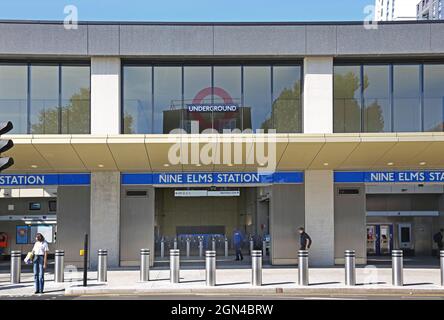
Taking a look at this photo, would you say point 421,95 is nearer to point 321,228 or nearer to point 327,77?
point 327,77

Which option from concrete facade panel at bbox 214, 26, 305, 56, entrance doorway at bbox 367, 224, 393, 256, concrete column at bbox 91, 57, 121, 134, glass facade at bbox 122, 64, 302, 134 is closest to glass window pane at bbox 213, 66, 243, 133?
glass facade at bbox 122, 64, 302, 134

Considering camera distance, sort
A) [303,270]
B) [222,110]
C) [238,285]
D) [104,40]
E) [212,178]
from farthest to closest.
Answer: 1. [212,178]
2. [222,110]
3. [104,40]
4. [238,285]
5. [303,270]

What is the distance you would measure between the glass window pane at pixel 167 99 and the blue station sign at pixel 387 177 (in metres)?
7.26

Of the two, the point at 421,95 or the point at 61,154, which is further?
the point at 421,95

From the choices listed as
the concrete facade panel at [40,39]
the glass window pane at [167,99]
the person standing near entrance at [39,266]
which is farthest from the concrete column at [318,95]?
the person standing near entrance at [39,266]

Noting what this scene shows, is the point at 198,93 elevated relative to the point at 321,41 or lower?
lower

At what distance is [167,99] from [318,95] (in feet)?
20.1

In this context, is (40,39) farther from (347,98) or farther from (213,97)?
(347,98)

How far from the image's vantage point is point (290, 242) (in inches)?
929

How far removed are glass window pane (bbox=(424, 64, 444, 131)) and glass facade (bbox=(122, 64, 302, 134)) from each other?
5085 mm

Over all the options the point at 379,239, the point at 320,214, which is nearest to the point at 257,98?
the point at 320,214

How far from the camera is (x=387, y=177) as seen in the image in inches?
944
